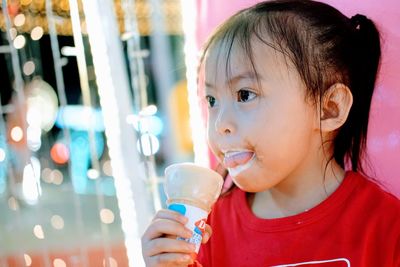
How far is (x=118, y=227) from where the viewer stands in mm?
1726

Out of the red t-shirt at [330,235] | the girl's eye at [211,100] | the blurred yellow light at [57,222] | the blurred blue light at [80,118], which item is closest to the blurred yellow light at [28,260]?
the blurred yellow light at [57,222]

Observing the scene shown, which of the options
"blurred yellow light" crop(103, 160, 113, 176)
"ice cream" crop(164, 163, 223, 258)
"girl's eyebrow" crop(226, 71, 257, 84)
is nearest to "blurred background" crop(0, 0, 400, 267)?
"blurred yellow light" crop(103, 160, 113, 176)

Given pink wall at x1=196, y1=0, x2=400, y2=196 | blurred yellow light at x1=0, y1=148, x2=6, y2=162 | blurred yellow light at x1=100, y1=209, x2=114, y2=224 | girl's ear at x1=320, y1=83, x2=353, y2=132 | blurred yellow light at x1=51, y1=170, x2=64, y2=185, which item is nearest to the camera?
girl's ear at x1=320, y1=83, x2=353, y2=132

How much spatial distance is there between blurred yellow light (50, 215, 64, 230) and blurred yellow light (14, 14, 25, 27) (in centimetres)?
65

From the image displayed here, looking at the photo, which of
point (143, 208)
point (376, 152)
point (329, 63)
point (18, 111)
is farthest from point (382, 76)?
point (18, 111)

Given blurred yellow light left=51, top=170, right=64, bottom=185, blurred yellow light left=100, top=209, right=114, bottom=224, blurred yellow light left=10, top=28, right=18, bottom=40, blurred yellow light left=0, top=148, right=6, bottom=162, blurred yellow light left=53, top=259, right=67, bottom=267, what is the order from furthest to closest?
blurred yellow light left=51, top=170, right=64, bottom=185, blurred yellow light left=100, top=209, right=114, bottom=224, blurred yellow light left=53, top=259, right=67, bottom=267, blurred yellow light left=0, top=148, right=6, bottom=162, blurred yellow light left=10, top=28, right=18, bottom=40

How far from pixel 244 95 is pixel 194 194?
174 mm

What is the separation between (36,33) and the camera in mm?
1377

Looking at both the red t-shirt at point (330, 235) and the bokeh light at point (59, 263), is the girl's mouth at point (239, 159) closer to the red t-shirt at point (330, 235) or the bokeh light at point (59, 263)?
the red t-shirt at point (330, 235)

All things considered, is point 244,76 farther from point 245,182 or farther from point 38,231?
point 38,231

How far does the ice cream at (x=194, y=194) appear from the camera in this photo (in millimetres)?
730

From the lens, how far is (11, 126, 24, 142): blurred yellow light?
141 centimetres

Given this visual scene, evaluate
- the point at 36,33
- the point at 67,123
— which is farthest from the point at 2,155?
the point at 36,33

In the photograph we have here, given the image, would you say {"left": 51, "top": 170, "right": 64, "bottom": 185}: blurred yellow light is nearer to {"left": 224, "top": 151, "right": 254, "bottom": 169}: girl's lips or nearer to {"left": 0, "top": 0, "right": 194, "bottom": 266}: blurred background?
{"left": 0, "top": 0, "right": 194, "bottom": 266}: blurred background
